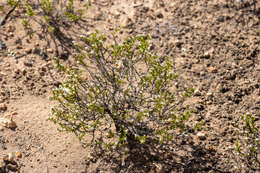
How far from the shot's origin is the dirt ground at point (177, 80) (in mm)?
3951

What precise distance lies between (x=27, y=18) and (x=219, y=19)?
3886 millimetres

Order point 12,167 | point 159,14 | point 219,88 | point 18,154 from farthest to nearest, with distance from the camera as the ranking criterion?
point 159,14 < point 219,88 < point 18,154 < point 12,167

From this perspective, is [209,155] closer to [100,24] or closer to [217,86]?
[217,86]

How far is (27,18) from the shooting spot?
584cm

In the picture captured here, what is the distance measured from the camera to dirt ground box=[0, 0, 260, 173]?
395cm

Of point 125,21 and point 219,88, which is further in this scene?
point 125,21

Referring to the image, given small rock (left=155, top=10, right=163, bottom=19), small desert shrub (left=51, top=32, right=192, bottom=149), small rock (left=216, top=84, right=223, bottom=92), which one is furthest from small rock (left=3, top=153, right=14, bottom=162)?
small rock (left=155, top=10, right=163, bottom=19)

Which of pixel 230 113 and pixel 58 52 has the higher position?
pixel 58 52

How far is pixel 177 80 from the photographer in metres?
4.85

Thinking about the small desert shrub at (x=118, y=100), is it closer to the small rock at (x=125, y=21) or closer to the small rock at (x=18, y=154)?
the small rock at (x=18, y=154)

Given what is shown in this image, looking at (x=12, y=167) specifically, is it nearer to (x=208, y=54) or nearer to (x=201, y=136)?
(x=201, y=136)

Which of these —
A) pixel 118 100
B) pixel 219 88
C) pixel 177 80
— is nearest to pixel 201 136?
pixel 219 88

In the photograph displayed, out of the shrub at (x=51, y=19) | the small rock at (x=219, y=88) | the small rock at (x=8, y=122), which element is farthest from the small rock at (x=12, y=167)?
the small rock at (x=219, y=88)

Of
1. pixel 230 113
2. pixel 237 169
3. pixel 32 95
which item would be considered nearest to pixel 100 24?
pixel 32 95
